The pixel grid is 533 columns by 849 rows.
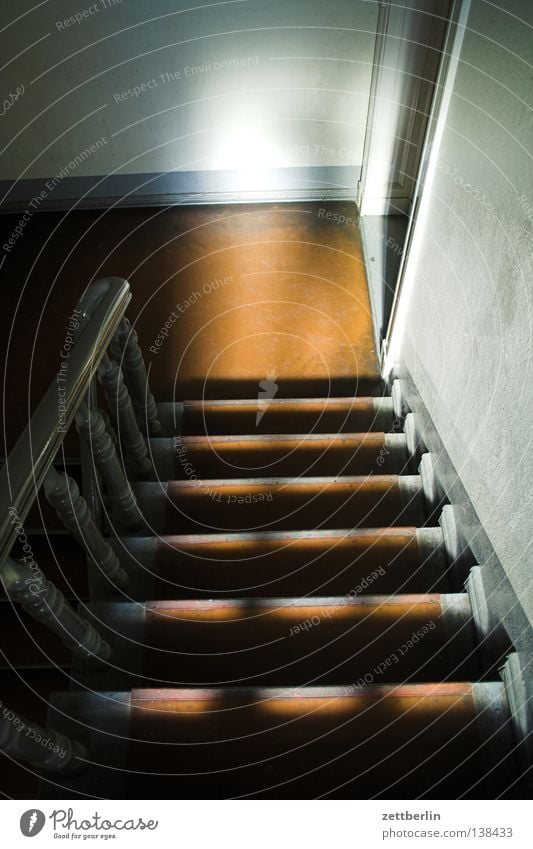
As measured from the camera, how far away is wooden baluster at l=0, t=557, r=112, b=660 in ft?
3.94

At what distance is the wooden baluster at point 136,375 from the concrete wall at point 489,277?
99cm

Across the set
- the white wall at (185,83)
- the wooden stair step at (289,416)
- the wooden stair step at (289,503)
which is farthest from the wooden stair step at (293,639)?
the white wall at (185,83)

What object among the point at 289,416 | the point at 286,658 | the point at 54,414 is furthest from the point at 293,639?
the point at 289,416

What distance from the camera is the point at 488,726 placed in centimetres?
157

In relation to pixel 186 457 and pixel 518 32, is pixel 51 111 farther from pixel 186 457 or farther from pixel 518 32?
pixel 518 32

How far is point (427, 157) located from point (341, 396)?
1.34 metres

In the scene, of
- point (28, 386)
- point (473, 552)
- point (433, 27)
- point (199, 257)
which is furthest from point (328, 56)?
point (473, 552)

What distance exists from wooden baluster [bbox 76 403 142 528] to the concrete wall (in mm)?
999

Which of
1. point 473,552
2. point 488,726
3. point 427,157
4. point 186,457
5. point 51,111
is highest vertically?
point 51,111

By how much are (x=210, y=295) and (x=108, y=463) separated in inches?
96.3

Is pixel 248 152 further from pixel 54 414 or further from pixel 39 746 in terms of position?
pixel 39 746

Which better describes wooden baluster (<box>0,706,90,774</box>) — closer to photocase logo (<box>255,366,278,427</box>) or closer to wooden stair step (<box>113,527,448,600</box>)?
wooden stair step (<box>113,527,448,600</box>)
